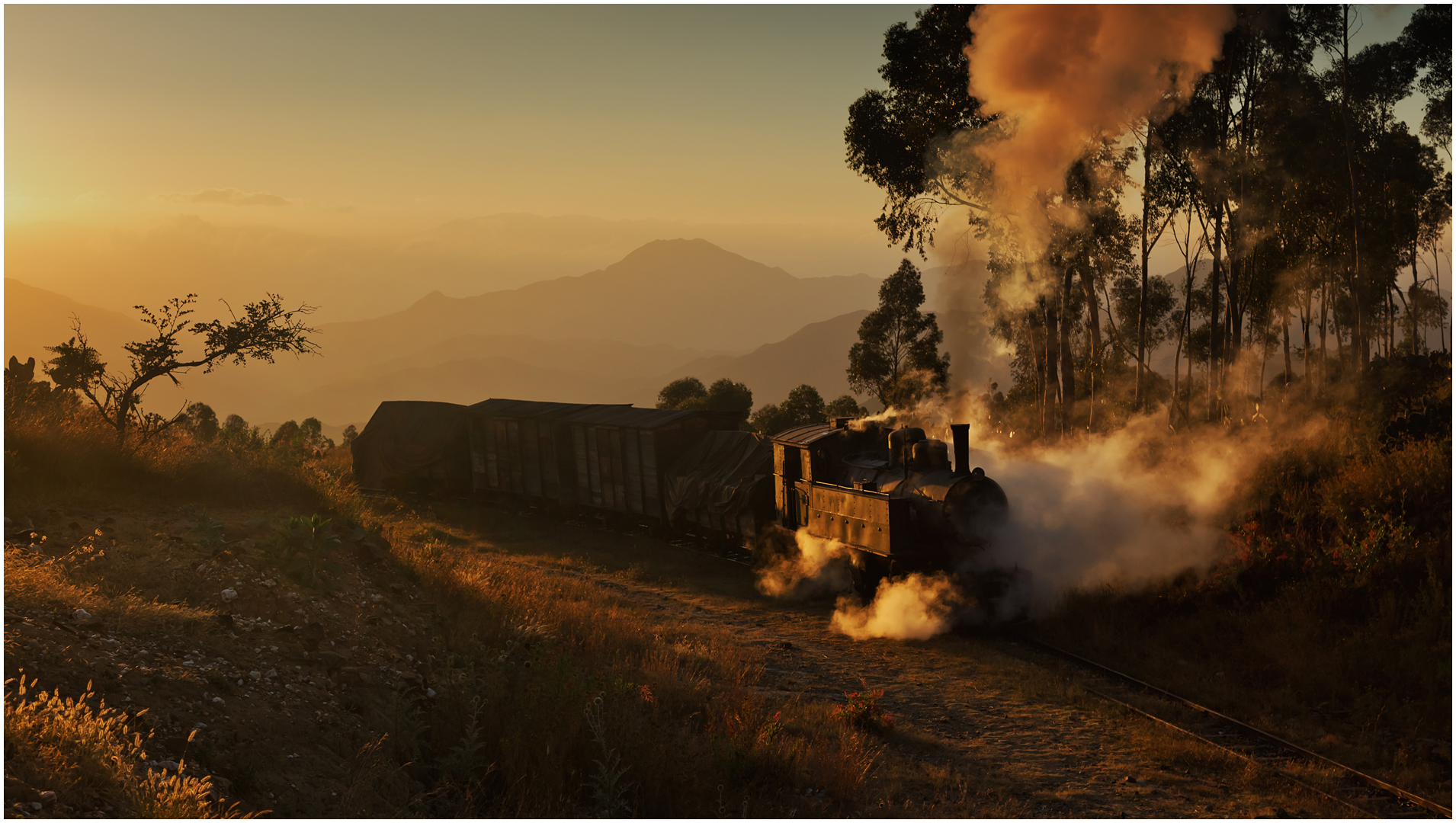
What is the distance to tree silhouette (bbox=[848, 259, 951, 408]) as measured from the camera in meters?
37.6

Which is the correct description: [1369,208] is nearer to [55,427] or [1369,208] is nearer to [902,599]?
[902,599]

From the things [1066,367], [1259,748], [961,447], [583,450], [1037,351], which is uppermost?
[1037,351]

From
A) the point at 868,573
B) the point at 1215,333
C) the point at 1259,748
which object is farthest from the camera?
the point at 1215,333

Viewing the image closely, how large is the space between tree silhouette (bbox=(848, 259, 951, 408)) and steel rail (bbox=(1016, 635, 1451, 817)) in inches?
1025

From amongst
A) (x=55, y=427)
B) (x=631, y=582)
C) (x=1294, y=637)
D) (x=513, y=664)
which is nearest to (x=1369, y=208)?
(x=1294, y=637)

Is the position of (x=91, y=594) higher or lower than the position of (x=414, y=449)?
lower

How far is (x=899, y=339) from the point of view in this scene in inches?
1505

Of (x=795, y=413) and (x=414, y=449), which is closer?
(x=414, y=449)

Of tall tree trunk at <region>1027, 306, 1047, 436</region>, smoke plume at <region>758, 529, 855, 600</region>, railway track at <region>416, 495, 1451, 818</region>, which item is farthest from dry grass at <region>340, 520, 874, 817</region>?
tall tree trunk at <region>1027, 306, 1047, 436</region>

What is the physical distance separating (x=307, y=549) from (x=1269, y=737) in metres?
11.0

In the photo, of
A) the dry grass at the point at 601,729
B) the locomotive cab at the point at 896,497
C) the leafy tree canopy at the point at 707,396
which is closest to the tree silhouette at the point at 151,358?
the dry grass at the point at 601,729

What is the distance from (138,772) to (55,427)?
7947mm

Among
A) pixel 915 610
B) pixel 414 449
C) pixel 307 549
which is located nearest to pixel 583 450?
pixel 414 449

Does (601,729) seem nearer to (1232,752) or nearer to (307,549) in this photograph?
(307,549)
